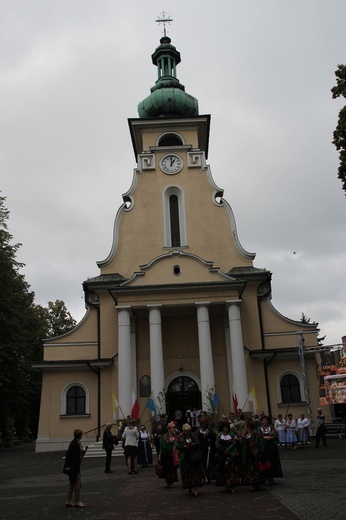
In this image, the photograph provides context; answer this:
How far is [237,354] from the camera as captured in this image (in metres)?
24.2

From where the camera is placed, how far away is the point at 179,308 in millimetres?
26062

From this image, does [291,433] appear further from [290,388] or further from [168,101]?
[168,101]

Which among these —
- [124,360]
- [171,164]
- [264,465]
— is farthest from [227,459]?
[171,164]

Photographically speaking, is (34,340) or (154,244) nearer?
(154,244)

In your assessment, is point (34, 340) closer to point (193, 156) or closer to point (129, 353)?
point (129, 353)

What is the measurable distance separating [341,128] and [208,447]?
868cm

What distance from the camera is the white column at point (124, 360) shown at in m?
23.3

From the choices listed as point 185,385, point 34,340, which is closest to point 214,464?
point 185,385

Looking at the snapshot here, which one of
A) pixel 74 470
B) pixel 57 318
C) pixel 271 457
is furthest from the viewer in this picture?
pixel 57 318

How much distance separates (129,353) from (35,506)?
14491 mm

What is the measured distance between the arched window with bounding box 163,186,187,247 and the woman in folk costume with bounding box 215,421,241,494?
17802 millimetres

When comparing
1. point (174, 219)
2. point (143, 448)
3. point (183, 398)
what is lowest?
point (143, 448)

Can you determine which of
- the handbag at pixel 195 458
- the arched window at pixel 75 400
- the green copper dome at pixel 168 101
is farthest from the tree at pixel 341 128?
the green copper dome at pixel 168 101

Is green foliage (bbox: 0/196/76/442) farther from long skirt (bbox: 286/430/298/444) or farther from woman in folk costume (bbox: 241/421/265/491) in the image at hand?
woman in folk costume (bbox: 241/421/265/491)
